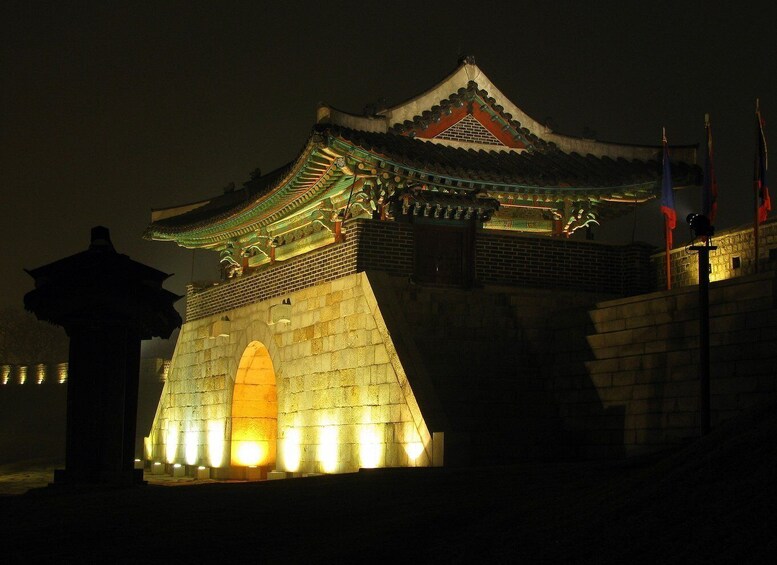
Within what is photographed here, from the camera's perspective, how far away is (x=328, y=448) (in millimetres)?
19453

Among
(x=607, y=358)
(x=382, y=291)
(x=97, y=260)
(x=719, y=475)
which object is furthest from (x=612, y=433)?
(x=719, y=475)

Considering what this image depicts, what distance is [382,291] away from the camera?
60.3 feet

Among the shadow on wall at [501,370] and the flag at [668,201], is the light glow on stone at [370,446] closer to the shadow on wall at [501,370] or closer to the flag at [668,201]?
the shadow on wall at [501,370]

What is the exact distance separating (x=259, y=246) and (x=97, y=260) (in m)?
10.3

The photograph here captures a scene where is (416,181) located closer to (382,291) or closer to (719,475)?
(382,291)

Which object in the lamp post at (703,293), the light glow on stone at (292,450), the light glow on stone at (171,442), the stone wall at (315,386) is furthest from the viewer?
the light glow on stone at (171,442)

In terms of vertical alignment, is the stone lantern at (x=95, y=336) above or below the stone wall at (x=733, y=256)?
Result: below

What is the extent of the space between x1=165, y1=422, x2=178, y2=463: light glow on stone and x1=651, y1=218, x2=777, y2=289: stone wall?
13109 millimetres

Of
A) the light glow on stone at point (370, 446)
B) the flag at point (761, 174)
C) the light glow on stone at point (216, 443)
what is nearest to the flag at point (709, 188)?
the flag at point (761, 174)

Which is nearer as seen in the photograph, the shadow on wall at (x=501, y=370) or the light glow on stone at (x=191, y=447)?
the shadow on wall at (x=501, y=370)

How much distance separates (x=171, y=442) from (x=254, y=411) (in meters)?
3.94

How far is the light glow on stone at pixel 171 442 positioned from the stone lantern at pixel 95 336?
460 inches

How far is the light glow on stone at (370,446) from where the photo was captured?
17.5m

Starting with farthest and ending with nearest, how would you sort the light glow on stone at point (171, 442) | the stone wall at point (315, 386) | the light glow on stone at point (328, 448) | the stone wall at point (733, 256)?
the light glow on stone at point (171, 442) → the light glow on stone at point (328, 448) → the stone wall at point (733, 256) → the stone wall at point (315, 386)
